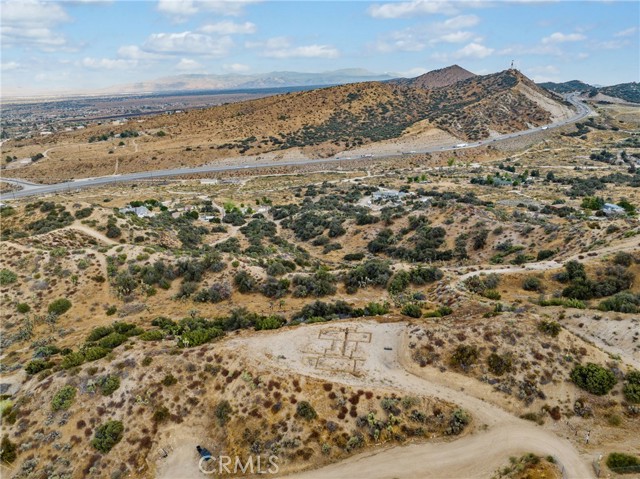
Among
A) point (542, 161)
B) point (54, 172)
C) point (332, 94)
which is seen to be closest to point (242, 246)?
point (54, 172)

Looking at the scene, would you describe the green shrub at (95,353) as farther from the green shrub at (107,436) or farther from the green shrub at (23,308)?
the green shrub at (23,308)

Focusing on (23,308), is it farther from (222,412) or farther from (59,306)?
(222,412)

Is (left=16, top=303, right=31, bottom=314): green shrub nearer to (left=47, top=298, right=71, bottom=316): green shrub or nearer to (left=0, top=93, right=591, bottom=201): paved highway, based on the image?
(left=47, top=298, right=71, bottom=316): green shrub

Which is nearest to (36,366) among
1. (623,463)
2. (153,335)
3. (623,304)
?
(153,335)

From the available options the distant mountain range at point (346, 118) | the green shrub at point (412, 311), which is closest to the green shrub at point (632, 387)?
the green shrub at point (412, 311)

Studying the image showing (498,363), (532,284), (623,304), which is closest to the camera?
(498,363)

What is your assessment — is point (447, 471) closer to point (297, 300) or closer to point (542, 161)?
point (297, 300)
